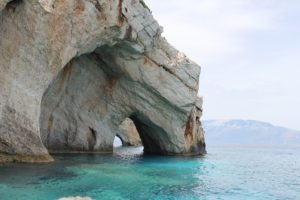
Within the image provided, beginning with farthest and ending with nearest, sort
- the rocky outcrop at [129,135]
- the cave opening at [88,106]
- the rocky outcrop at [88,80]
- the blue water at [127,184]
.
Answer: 1. the rocky outcrop at [129,135]
2. the cave opening at [88,106]
3. the rocky outcrop at [88,80]
4. the blue water at [127,184]

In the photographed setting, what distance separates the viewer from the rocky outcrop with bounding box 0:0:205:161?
1050 inches

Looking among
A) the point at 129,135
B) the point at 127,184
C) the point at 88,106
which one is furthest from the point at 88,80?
the point at 129,135

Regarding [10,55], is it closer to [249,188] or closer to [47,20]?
[47,20]

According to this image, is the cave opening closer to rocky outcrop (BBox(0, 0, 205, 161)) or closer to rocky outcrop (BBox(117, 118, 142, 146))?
rocky outcrop (BBox(0, 0, 205, 161))

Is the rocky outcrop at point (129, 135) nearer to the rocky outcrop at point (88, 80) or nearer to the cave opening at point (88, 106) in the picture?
the rocky outcrop at point (88, 80)

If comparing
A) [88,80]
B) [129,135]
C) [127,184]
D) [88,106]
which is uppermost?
[88,80]

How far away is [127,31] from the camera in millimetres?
34344

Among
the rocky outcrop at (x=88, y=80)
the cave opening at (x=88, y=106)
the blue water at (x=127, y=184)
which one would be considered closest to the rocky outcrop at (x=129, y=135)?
the rocky outcrop at (x=88, y=80)

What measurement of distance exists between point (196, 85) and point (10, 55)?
23382 millimetres

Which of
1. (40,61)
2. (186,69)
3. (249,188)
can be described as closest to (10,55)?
(40,61)

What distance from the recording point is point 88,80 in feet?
137

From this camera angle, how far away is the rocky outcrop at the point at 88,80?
26672 millimetres

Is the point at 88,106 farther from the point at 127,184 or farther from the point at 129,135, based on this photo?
the point at 129,135

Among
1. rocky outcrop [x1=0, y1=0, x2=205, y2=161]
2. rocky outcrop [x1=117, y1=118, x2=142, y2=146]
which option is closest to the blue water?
rocky outcrop [x1=0, y1=0, x2=205, y2=161]
